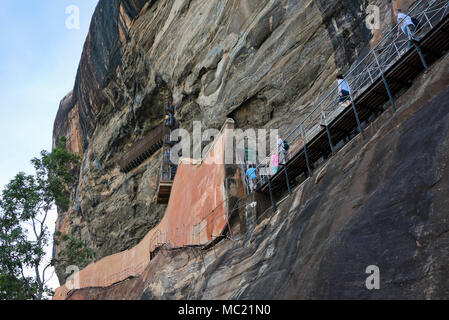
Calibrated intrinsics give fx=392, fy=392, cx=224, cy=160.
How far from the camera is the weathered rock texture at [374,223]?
14.8 ft

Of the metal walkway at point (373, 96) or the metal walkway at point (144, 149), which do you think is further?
the metal walkway at point (144, 149)

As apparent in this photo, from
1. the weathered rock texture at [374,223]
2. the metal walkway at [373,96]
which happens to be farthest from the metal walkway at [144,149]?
the weathered rock texture at [374,223]

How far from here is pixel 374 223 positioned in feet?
17.7

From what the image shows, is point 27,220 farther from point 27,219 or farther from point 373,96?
point 373,96

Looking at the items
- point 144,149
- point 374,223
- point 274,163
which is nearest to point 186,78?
point 144,149

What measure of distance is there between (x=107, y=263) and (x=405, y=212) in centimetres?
2413

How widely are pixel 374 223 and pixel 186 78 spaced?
65.2ft

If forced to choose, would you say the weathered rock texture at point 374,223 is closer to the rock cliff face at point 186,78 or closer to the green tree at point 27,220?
the rock cliff face at point 186,78

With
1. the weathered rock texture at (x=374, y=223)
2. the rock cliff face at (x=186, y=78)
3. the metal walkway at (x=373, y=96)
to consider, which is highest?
the rock cliff face at (x=186, y=78)

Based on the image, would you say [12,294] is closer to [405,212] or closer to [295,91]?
[295,91]

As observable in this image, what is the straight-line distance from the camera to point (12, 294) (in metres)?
18.0

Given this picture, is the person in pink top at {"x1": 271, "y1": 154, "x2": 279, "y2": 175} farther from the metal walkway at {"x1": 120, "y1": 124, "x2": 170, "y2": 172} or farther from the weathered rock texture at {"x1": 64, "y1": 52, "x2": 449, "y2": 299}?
the metal walkway at {"x1": 120, "y1": 124, "x2": 170, "y2": 172}

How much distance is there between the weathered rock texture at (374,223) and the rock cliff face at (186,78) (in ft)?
0.46

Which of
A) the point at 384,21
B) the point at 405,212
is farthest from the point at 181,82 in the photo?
the point at 405,212
